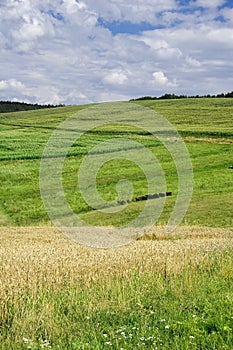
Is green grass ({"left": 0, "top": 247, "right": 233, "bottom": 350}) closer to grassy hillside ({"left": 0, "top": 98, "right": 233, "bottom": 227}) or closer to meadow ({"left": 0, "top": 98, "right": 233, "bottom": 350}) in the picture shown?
meadow ({"left": 0, "top": 98, "right": 233, "bottom": 350})

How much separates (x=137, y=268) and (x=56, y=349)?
446 cm

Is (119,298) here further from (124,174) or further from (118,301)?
(124,174)

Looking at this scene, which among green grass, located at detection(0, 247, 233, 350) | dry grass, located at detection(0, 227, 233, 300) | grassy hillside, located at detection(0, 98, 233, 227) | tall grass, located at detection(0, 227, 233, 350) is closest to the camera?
green grass, located at detection(0, 247, 233, 350)

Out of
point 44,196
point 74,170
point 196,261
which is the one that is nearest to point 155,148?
point 74,170

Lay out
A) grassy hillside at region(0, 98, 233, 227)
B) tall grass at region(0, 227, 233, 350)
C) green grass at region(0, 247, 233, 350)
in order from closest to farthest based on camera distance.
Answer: green grass at region(0, 247, 233, 350), tall grass at region(0, 227, 233, 350), grassy hillside at region(0, 98, 233, 227)

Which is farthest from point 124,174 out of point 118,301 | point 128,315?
point 128,315

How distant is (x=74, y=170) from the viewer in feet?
168

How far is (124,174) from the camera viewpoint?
159 ft

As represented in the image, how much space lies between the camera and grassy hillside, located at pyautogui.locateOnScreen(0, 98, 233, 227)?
3047 cm

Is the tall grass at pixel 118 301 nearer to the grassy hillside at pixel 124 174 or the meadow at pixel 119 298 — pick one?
the meadow at pixel 119 298

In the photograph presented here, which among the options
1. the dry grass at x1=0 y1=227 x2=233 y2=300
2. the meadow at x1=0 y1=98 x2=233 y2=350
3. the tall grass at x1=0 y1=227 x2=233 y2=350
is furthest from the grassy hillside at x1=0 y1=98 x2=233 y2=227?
the tall grass at x1=0 y1=227 x2=233 y2=350

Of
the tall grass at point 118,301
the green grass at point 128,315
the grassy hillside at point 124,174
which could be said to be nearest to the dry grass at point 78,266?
the tall grass at point 118,301

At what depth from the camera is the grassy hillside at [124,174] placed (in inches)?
1200

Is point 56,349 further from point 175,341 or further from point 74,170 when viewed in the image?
point 74,170
